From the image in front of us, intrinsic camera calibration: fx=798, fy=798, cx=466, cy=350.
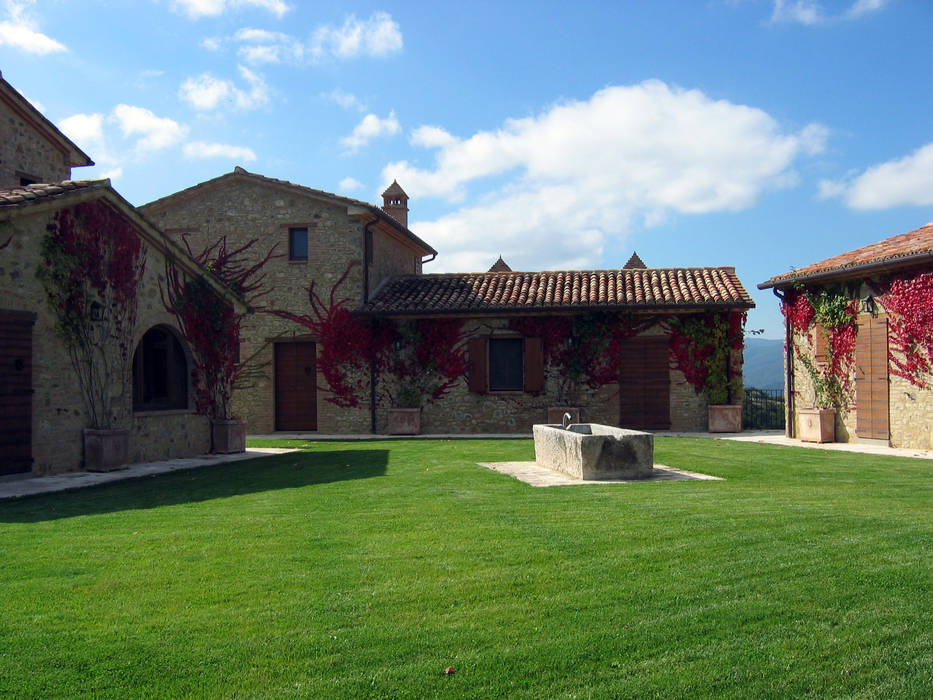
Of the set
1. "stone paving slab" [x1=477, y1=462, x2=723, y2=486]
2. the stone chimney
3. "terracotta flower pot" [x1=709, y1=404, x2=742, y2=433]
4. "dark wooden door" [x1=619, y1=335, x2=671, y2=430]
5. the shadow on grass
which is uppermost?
the stone chimney

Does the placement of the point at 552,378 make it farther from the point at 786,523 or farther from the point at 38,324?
the point at 786,523

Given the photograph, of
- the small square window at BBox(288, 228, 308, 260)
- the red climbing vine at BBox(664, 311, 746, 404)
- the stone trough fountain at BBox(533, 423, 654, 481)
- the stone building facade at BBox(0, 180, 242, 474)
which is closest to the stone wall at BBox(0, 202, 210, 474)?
the stone building facade at BBox(0, 180, 242, 474)

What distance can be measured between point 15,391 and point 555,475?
22.4 feet

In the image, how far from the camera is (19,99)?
608 inches

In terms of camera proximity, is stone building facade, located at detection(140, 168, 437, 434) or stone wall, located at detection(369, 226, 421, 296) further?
stone wall, located at detection(369, 226, 421, 296)

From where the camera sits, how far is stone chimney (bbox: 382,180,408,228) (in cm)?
3016

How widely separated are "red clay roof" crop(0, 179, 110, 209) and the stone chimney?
62.9 ft

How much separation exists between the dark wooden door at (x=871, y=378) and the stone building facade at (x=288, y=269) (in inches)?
424

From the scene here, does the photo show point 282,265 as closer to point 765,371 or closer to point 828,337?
point 828,337

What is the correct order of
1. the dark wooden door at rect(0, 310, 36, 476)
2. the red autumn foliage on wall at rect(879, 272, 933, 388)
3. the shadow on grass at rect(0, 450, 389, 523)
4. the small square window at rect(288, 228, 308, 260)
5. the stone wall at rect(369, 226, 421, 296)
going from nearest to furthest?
the shadow on grass at rect(0, 450, 389, 523) < the dark wooden door at rect(0, 310, 36, 476) < the red autumn foliage on wall at rect(879, 272, 933, 388) < the small square window at rect(288, 228, 308, 260) < the stone wall at rect(369, 226, 421, 296)

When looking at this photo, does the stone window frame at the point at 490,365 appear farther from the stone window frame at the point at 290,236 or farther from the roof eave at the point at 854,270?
the roof eave at the point at 854,270

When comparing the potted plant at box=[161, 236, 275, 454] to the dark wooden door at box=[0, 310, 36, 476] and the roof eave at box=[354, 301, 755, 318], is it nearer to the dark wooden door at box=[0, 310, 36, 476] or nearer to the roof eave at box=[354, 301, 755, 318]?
the dark wooden door at box=[0, 310, 36, 476]

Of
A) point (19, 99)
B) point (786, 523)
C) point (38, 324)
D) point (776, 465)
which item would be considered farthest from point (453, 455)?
point (19, 99)

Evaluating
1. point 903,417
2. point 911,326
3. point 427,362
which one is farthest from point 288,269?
point 903,417
